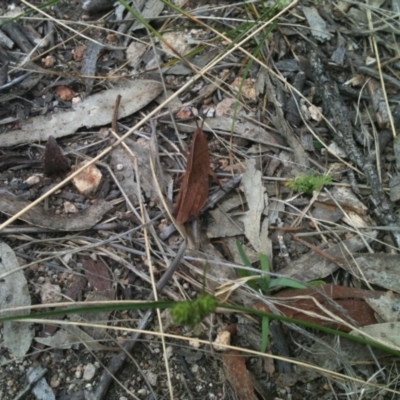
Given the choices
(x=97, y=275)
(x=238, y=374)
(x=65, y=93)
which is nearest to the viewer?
(x=238, y=374)

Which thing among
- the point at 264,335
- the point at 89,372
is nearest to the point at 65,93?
the point at 89,372

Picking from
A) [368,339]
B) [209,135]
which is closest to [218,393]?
[368,339]

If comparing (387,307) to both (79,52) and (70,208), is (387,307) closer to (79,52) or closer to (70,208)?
(70,208)

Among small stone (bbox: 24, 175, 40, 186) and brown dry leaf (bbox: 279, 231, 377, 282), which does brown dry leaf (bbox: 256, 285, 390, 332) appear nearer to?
brown dry leaf (bbox: 279, 231, 377, 282)

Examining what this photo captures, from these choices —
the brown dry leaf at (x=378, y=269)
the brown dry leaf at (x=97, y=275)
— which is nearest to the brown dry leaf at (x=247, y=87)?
the brown dry leaf at (x=378, y=269)

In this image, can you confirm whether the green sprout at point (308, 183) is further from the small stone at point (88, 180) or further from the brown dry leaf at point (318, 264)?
the small stone at point (88, 180)

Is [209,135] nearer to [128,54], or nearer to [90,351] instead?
[128,54]

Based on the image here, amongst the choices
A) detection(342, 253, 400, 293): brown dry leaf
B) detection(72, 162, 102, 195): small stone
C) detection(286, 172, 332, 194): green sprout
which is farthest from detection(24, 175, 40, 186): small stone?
detection(342, 253, 400, 293): brown dry leaf
